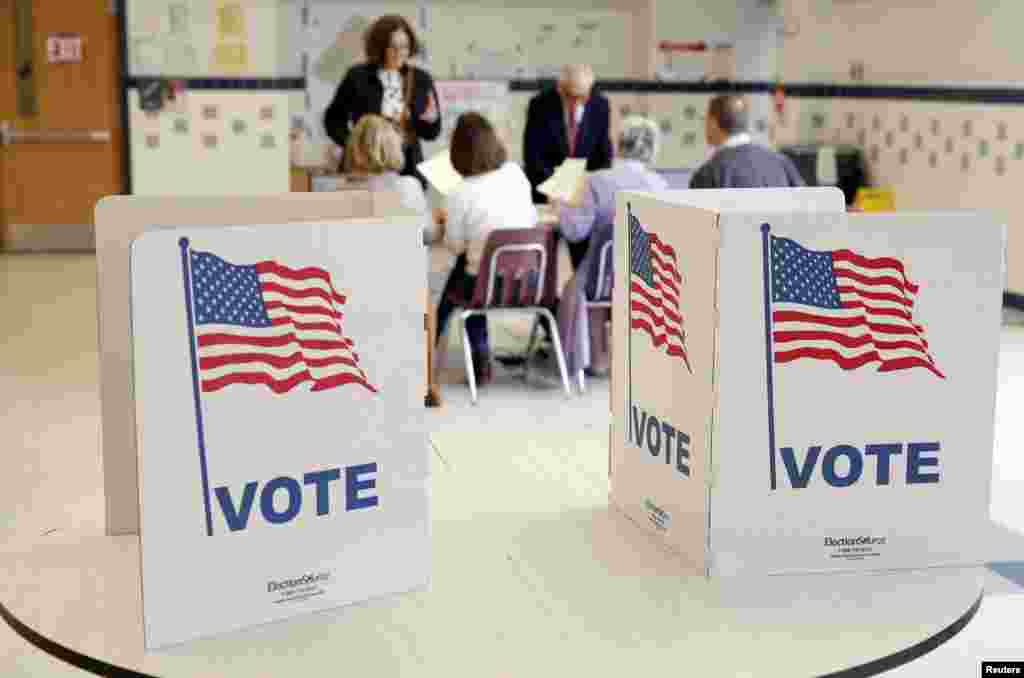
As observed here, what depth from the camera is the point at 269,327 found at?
1.50 metres

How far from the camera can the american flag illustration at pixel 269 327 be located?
4.81ft

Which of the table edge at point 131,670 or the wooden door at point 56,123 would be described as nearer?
the table edge at point 131,670

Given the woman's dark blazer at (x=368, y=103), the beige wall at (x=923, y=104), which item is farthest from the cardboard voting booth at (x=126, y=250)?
the beige wall at (x=923, y=104)

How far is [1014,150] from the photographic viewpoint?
8000 millimetres

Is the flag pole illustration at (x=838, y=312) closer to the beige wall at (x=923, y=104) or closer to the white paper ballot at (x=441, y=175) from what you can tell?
the white paper ballot at (x=441, y=175)

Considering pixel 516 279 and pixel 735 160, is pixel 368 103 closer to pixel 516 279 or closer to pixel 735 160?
pixel 516 279

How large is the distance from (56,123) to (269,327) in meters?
9.10

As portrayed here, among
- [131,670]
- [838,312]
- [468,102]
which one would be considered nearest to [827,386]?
[838,312]

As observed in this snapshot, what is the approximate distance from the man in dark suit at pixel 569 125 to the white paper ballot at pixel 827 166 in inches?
100

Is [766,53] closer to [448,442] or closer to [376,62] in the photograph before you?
[376,62]

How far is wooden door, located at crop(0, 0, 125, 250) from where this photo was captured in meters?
9.86

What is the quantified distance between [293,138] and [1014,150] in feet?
16.3

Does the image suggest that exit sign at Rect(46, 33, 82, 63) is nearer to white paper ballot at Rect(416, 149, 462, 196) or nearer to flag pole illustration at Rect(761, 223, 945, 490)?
white paper ballot at Rect(416, 149, 462, 196)

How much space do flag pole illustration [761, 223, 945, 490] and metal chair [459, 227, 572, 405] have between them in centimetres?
402
